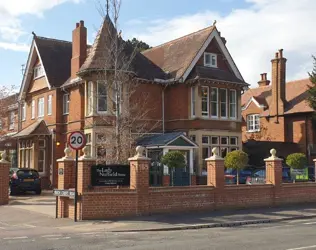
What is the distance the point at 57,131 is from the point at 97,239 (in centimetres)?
2204

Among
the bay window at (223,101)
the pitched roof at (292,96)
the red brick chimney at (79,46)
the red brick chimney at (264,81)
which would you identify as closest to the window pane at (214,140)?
the bay window at (223,101)

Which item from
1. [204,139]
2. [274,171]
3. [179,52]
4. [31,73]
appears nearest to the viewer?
[274,171]

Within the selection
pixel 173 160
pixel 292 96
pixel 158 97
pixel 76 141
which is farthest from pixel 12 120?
pixel 76 141

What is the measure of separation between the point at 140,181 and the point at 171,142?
11.3m

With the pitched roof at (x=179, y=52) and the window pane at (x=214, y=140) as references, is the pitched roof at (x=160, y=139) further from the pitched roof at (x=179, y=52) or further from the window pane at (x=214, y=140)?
the pitched roof at (x=179, y=52)

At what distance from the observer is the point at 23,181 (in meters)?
27.5

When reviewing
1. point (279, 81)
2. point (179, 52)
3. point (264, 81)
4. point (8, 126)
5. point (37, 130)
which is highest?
point (264, 81)

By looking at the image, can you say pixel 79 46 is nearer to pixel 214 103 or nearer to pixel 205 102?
pixel 205 102

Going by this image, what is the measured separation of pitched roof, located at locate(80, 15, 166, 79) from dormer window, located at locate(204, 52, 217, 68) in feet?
9.80

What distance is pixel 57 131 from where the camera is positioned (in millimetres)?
33531

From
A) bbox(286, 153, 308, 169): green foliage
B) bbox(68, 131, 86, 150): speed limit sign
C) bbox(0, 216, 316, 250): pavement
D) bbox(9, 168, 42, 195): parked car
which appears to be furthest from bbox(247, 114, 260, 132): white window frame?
bbox(0, 216, 316, 250): pavement

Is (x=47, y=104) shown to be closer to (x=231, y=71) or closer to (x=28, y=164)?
(x=28, y=164)

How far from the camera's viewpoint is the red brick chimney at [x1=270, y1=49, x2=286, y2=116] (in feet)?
133

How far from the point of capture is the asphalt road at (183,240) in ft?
35.6
